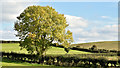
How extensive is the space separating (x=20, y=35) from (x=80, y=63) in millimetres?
14440

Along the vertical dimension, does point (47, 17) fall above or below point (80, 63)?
above

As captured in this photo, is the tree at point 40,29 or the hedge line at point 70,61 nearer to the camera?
the hedge line at point 70,61

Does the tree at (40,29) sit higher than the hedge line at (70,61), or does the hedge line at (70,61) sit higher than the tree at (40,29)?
the tree at (40,29)

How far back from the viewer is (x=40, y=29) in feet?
132

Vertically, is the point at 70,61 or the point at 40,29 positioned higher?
the point at 40,29

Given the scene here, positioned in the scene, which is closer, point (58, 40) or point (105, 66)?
point (105, 66)

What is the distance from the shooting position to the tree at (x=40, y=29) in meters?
40.3

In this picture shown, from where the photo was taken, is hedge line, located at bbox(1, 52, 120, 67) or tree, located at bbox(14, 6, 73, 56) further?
tree, located at bbox(14, 6, 73, 56)

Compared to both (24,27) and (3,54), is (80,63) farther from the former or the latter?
(3,54)

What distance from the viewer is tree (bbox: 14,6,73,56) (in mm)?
40281

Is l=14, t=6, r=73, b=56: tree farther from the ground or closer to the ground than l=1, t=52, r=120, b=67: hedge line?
farther from the ground

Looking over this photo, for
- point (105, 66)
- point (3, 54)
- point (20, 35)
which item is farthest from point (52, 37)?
point (3, 54)

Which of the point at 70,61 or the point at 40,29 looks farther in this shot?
A: the point at 40,29

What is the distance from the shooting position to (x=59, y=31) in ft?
135
